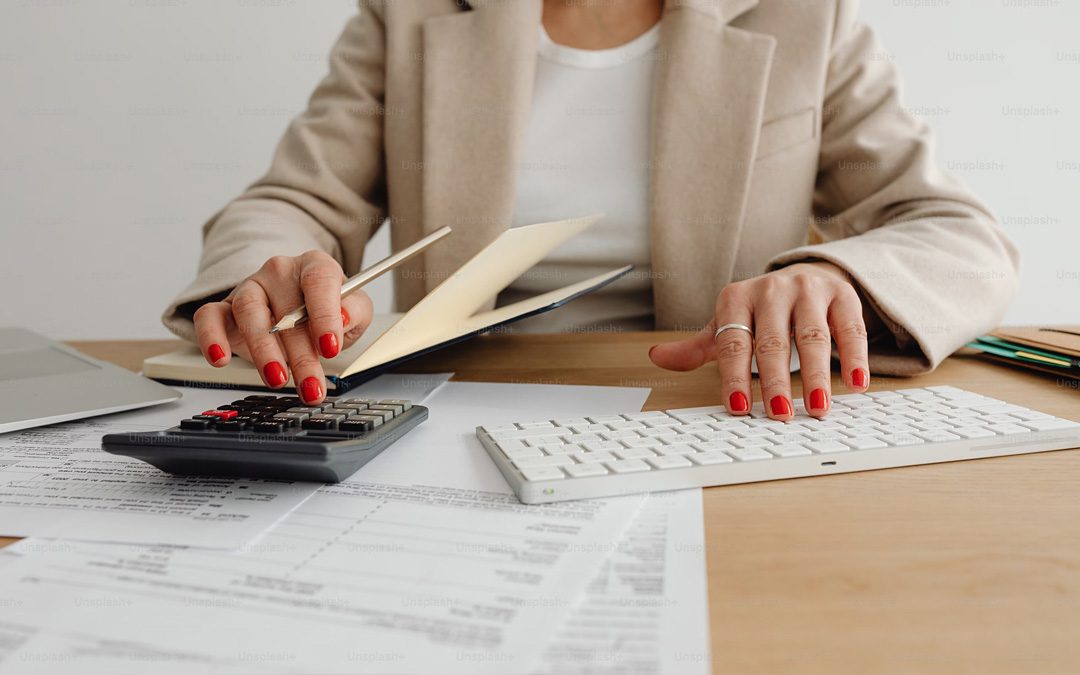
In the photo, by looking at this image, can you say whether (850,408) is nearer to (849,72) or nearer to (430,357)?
(430,357)

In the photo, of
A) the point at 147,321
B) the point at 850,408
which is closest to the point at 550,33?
the point at 850,408

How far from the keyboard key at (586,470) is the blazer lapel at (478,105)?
2.26ft

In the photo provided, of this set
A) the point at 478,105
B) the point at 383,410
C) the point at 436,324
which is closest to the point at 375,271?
the point at 436,324

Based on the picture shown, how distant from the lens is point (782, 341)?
54 cm

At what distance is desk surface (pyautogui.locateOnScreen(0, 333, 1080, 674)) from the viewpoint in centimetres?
24

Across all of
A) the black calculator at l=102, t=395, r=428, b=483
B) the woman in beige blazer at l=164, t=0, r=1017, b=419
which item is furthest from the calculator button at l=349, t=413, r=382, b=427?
the woman in beige blazer at l=164, t=0, r=1017, b=419

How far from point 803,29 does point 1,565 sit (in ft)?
3.36

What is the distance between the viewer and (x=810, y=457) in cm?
41

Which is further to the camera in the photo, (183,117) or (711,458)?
(183,117)

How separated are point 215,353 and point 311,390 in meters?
0.12

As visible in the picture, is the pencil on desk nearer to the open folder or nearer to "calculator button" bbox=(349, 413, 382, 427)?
the open folder

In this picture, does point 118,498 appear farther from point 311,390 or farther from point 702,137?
point 702,137

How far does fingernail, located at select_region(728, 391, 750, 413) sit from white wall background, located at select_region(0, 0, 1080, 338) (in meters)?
1.51

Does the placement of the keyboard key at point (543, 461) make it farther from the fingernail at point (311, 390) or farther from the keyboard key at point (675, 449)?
the fingernail at point (311, 390)
